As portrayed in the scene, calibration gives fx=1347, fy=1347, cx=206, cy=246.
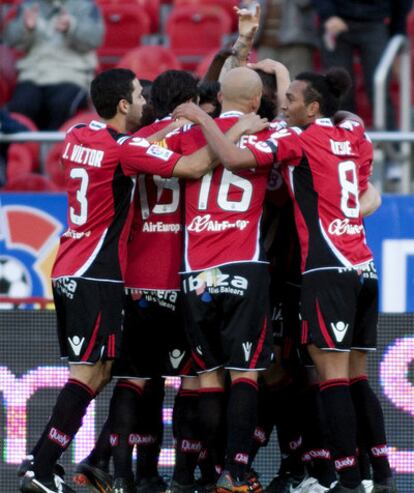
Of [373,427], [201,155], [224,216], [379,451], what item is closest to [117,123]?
[201,155]

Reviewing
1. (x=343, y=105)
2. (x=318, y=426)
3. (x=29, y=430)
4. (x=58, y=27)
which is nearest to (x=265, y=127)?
(x=318, y=426)

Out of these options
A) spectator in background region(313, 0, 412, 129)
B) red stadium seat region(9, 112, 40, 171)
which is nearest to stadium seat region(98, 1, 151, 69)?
red stadium seat region(9, 112, 40, 171)

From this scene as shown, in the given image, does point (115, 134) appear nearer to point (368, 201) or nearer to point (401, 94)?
point (368, 201)

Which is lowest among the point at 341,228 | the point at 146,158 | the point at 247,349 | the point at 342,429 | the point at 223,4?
the point at 342,429

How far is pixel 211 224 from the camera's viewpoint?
670 cm

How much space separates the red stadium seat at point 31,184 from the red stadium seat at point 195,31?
8.38 feet

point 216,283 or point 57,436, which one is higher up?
point 216,283

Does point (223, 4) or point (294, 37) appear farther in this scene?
point (223, 4)

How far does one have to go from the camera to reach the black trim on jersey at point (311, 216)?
6699 millimetres

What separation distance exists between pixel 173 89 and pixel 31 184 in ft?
11.0

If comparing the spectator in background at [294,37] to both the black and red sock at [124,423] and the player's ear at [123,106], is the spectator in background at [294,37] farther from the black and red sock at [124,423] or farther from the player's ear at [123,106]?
the black and red sock at [124,423]

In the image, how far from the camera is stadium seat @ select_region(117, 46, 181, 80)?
1141 centimetres

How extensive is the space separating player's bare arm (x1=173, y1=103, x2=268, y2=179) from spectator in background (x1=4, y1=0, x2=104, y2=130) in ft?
15.8

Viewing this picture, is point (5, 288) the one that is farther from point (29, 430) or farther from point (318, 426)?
point (318, 426)
